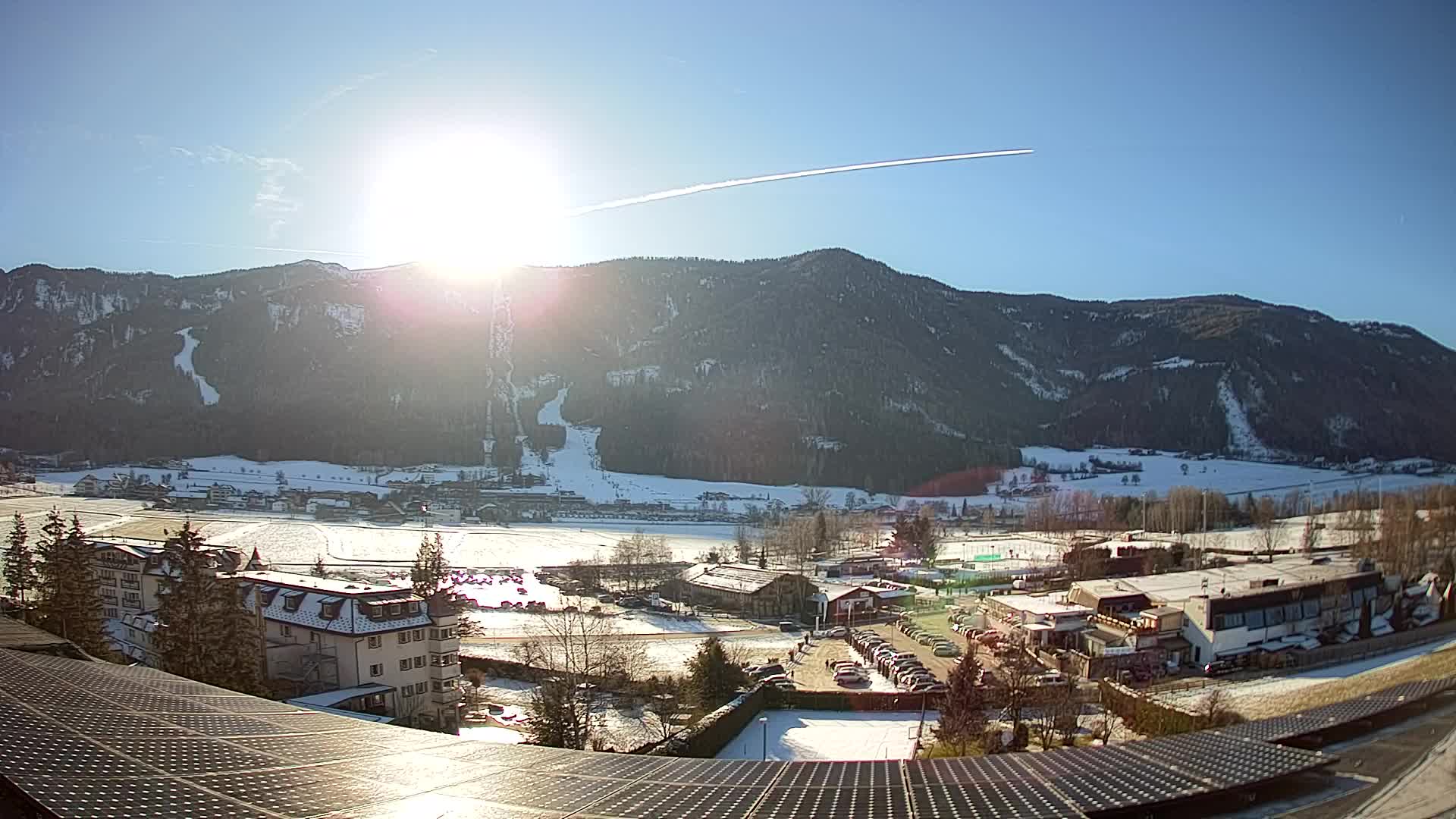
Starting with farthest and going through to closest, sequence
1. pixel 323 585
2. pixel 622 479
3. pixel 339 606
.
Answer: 1. pixel 622 479
2. pixel 323 585
3. pixel 339 606

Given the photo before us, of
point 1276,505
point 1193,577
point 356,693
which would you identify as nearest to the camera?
→ point 356,693

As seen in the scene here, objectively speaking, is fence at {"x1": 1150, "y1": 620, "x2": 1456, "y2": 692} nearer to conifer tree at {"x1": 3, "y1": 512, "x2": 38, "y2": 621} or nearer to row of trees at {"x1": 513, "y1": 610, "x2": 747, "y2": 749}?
row of trees at {"x1": 513, "y1": 610, "x2": 747, "y2": 749}

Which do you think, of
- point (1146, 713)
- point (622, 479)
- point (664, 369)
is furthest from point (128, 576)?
point (664, 369)

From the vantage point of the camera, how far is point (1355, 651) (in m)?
8.63

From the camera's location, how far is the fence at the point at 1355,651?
648 centimetres

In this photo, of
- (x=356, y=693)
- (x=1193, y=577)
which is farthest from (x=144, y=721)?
(x=1193, y=577)

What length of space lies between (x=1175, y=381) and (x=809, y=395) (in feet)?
118

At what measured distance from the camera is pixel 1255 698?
25.3ft

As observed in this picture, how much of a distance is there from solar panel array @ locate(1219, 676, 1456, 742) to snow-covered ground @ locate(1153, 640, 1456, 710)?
264 cm

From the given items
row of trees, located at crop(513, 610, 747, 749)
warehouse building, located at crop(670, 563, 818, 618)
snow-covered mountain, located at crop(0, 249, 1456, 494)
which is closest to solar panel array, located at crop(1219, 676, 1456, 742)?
row of trees, located at crop(513, 610, 747, 749)

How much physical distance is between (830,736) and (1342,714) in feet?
18.5

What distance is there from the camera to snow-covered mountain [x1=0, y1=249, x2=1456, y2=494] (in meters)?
51.6

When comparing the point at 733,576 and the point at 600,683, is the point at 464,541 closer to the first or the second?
the point at 733,576

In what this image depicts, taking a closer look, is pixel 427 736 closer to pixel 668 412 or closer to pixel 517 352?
pixel 668 412
